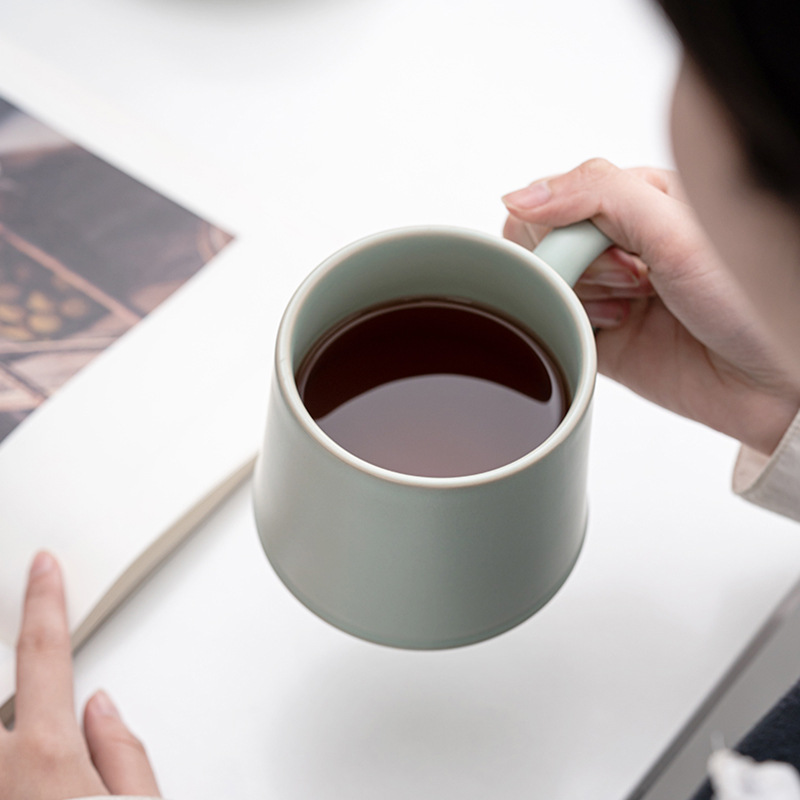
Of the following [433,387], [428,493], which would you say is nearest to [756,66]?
[428,493]

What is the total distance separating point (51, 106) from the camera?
622mm

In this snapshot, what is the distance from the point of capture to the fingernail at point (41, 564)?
48 centimetres

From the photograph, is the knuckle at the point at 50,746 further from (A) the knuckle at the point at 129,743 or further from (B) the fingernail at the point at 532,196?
(B) the fingernail at the point at 532,196

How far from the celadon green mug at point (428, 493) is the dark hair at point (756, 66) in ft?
0.51

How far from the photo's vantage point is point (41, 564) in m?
0.48

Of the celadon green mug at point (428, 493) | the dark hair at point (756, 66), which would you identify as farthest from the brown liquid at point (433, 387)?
the dark hair at point (756, 66)

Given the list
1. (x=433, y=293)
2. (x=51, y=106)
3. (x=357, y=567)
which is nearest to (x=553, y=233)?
(x=433, y=293)

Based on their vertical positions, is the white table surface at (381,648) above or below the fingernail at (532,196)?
below

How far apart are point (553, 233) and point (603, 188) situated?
0.28 ft

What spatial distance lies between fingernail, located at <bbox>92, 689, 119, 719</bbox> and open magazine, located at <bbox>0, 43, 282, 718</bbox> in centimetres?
3

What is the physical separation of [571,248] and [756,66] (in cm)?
24

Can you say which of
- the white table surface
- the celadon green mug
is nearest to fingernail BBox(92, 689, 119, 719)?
the white table surface

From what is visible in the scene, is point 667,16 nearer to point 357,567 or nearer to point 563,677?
point 357,567

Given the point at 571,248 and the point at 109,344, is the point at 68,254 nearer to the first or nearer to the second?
the point at 109,344
